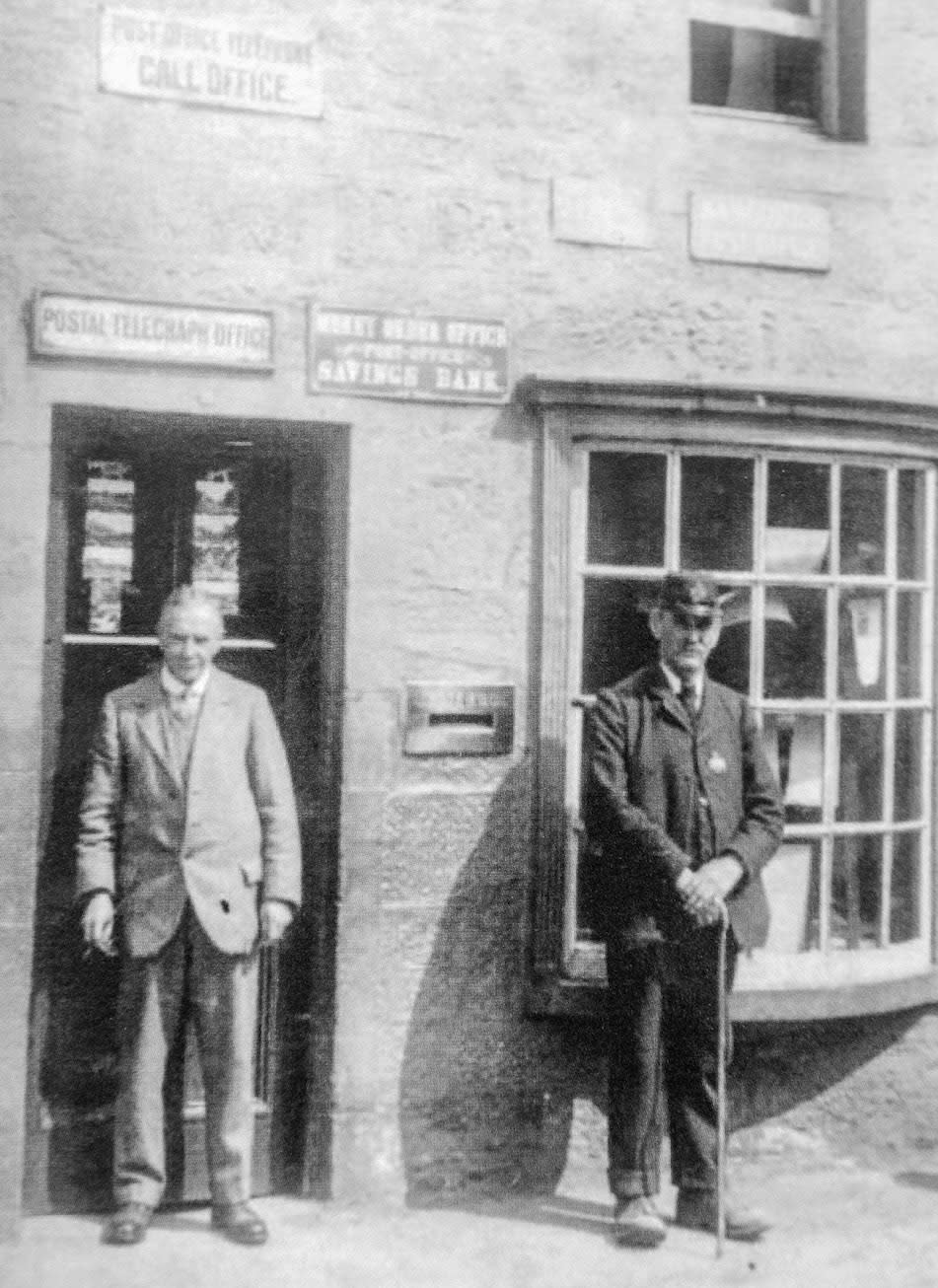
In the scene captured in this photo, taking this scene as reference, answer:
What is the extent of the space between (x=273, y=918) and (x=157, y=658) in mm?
1066

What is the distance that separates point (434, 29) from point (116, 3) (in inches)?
44.0

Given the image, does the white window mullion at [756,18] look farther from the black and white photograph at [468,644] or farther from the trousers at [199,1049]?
the trousers at [199,1049]

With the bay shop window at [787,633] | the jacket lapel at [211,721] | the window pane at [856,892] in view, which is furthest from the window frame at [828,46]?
the jacket lapel at [211,721]

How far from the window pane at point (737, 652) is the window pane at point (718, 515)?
155 millimetres

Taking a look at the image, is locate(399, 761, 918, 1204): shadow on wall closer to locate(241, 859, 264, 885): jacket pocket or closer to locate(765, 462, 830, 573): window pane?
locate(241, 859, 264, 885): jacket pocket

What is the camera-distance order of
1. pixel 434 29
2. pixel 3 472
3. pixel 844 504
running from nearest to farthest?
1. pixel 3 472
2. pixel 434 29
3. pixel 844 504

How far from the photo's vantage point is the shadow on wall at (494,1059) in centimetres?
528

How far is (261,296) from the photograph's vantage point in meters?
5.11

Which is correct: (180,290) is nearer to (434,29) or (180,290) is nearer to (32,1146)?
(434,29)

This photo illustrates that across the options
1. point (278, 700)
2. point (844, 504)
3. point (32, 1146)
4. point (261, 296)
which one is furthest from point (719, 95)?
point (32, 1146)

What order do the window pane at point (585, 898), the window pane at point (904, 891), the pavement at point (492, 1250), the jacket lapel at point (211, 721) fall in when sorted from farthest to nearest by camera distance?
the window pane at point (904, 891), the window pane at point (585, 898), the jacket lapel at point (211, 721), the pavement at point (492, 1250)

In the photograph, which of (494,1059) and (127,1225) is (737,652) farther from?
(127,1225)

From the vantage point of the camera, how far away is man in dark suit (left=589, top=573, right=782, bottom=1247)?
192 inches

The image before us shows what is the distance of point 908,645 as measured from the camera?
5.86 metres
